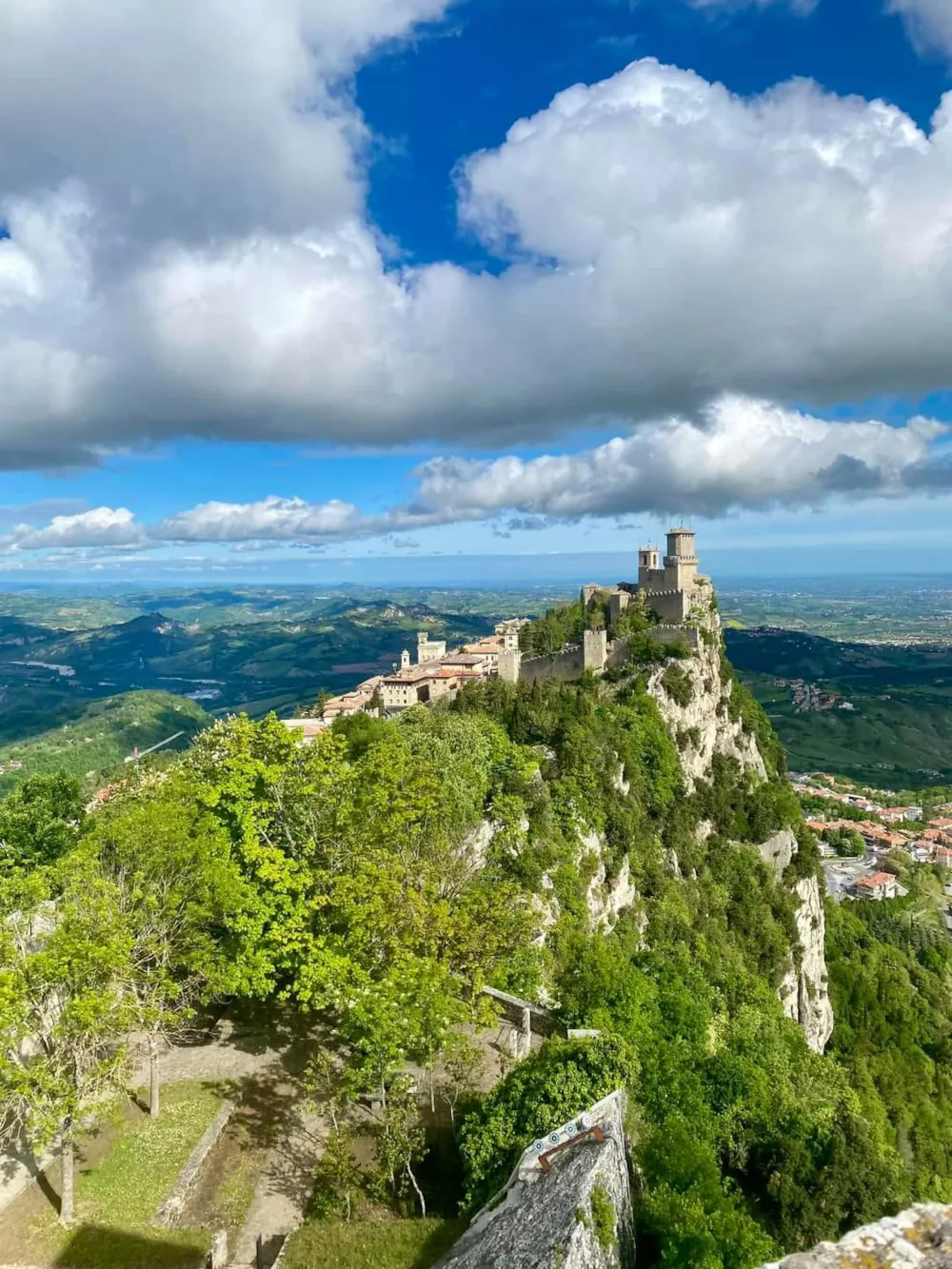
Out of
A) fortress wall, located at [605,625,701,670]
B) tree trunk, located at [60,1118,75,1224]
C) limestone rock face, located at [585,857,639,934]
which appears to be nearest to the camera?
tree trunk, located at [60,1118,75,1224]

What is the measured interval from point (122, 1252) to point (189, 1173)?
2.06 metres

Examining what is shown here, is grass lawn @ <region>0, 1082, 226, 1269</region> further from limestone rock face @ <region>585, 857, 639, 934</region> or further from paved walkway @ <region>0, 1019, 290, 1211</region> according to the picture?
limestone rock face @ <region>585, 857, 639, 934</region>

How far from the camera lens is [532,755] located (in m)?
43.0

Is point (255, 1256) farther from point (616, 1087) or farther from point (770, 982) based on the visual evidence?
point (770, 982)

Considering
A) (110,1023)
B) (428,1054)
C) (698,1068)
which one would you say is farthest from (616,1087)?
Result: (110,1023)

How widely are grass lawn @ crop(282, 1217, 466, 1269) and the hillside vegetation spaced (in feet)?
2.03

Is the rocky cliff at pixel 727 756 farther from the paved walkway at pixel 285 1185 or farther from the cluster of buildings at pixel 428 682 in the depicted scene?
the paved walkway at pixel 285 1185

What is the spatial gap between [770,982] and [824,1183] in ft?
111

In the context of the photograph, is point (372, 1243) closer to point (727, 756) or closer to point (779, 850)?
point (779, 850)

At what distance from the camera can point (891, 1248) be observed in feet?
20.1

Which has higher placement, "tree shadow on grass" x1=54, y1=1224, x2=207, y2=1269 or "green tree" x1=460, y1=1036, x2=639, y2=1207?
"green tree" x1=460, y1=1036, x2=639, y2=1207

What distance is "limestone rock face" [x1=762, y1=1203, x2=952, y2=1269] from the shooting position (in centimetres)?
601

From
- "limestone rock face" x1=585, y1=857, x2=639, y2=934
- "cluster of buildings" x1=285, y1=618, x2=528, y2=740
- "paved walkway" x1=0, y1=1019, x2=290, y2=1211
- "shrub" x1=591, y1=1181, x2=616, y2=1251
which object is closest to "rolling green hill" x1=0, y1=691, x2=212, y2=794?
"cluster of buildings" x1=285, y1=618, x2=528, y2=740

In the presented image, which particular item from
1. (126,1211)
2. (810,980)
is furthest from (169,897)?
(810,980)
